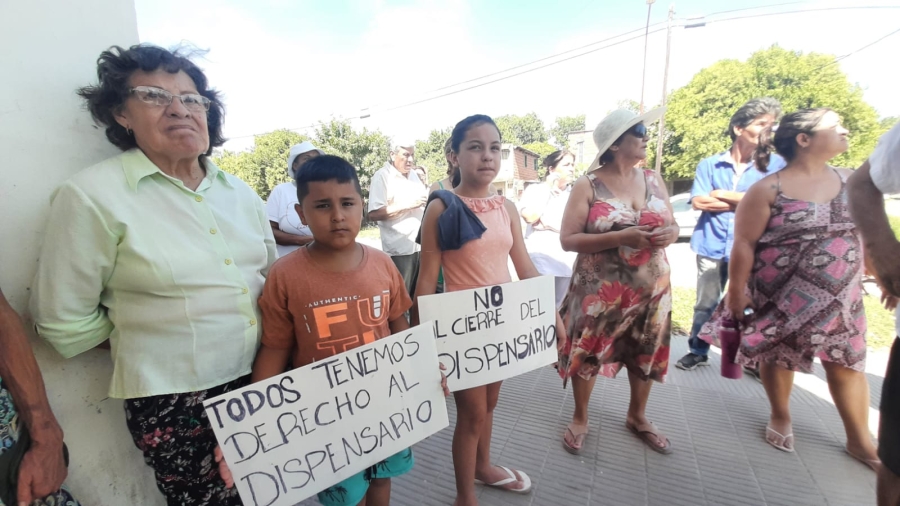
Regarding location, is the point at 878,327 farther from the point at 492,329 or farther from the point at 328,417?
Answer: the point at 328,417

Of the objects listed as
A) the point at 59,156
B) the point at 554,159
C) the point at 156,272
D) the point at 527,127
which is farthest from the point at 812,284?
the point at 527,127

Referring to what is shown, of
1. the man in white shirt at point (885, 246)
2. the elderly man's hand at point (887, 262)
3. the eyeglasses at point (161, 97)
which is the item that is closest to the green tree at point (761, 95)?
the man in white shirt at point (885, 246)

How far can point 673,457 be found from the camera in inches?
90.0

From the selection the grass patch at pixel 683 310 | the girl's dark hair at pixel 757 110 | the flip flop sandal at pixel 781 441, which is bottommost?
the grass patch at pixel 683 310

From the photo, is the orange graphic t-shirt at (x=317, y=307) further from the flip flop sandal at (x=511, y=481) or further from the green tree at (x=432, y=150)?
the green tree at (x=432, y=150)

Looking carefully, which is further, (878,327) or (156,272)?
(878,327)

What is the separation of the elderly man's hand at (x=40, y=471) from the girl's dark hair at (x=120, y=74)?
37.8 inches

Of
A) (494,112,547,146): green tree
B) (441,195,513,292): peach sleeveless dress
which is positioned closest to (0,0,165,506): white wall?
(441,195,513,292): peach sleeveless dress

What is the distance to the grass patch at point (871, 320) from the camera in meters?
3.75

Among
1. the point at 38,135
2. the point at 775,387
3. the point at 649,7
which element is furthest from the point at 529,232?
the point at 649,7

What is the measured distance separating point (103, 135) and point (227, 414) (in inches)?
45.1

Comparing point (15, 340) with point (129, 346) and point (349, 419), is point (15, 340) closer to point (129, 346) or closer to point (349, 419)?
point (129, 346)

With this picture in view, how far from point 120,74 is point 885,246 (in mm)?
2589

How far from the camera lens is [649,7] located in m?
17.4
